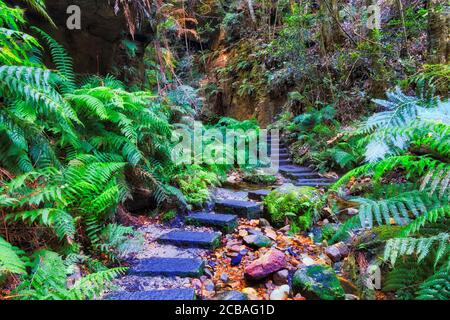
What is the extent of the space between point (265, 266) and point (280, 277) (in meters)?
0.13

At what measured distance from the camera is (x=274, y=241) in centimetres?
301

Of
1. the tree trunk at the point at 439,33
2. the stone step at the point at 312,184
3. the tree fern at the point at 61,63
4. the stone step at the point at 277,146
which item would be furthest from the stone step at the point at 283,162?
the tree fern at the point at 61,63

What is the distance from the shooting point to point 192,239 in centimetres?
284

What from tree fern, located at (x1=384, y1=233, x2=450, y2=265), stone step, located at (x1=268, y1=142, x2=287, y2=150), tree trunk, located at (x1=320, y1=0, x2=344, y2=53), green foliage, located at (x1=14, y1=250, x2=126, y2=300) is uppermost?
tree trunk, located at (x1=320, y1=0, x2=344, y2=53)

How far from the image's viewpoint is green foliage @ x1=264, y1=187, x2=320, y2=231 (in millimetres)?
3336

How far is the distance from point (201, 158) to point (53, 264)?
342 cm

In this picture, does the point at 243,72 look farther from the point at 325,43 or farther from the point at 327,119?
the point at 327,119

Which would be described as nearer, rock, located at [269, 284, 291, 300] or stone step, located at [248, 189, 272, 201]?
rock, located at [269, 284, 291, 300]

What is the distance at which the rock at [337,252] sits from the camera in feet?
8.32

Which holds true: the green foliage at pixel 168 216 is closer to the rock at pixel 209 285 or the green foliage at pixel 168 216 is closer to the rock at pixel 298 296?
the rock at pixel 209 285

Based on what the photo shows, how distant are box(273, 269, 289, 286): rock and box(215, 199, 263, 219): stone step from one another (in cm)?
148

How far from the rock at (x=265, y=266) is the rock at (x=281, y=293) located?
152 mm

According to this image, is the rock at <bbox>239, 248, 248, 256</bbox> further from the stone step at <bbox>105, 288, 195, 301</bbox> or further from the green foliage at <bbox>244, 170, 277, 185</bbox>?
the green foliage at <bbox>244, 170, 277, 185</bbox>

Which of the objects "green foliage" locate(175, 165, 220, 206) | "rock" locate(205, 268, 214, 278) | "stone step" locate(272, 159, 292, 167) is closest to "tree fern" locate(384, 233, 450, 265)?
"rock" locate(205, 268, 214, 278)
